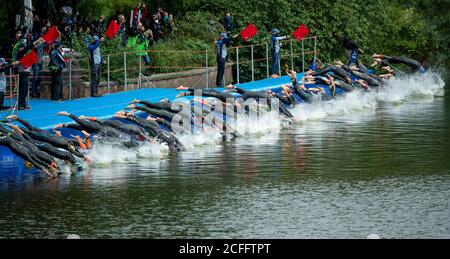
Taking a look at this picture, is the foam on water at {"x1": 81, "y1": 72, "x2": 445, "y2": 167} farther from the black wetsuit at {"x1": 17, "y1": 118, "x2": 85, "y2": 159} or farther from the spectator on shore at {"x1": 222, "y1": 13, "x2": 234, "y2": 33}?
the spectator on shore at {"x1": 222, "y1": 13, "x2": 234, "y2": 33}

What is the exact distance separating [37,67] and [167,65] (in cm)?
847

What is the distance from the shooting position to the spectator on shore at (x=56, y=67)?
109ft

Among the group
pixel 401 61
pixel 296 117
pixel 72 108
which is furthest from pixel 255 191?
pixel 401 61

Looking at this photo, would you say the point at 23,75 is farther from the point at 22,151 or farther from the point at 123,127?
the point at 22,151

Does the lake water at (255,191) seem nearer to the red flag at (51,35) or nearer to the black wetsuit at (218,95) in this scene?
the black wetsuit at (218,95)

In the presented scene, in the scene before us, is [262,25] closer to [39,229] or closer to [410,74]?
[410,74]

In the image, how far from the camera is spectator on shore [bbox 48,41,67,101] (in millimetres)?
33375

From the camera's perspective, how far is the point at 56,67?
3334 centimetres

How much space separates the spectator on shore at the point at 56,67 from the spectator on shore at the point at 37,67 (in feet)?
1.77

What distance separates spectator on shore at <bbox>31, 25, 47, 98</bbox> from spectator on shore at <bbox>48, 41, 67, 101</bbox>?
21.2 inches

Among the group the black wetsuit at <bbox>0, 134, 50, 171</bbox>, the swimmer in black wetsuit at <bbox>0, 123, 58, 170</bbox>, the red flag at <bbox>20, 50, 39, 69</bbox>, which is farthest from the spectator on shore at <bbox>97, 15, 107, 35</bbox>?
the black wetsuit at <bbox>0, 134, 50, 171</bbox>

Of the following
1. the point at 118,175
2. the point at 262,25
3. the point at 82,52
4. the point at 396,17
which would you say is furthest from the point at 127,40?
the point at 396,17

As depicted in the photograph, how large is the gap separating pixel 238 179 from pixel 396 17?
113 ft
